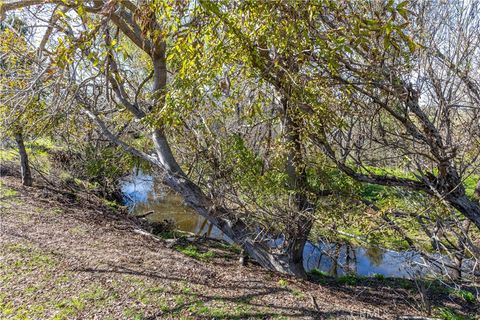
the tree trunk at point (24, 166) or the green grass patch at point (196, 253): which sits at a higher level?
the tree trunk at point (24, 166)

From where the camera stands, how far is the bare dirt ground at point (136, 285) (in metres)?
4.70

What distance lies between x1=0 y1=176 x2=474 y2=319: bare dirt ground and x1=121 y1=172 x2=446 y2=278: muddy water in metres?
1.58

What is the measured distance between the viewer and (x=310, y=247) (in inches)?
454

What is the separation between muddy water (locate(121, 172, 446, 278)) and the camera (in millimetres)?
9829

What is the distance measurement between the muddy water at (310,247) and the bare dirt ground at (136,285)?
158cm

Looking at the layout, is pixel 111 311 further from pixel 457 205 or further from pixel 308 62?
pixel 457 205

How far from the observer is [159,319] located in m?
4.54

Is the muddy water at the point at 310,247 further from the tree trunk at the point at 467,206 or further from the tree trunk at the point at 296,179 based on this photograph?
the tree trunk at the point at 467,206

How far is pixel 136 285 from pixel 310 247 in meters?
7.32

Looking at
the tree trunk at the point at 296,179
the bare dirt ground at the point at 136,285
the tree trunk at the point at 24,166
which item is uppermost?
the tree trunk at the point at 296,179

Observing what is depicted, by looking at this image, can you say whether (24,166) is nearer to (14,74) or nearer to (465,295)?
(14,74)

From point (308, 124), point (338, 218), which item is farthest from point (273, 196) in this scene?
point (308, 124)

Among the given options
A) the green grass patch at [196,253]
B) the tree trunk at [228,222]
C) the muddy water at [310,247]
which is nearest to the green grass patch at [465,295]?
the muddy water at [310,247]

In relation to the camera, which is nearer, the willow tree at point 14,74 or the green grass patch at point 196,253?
the willow tree at point 14,74
